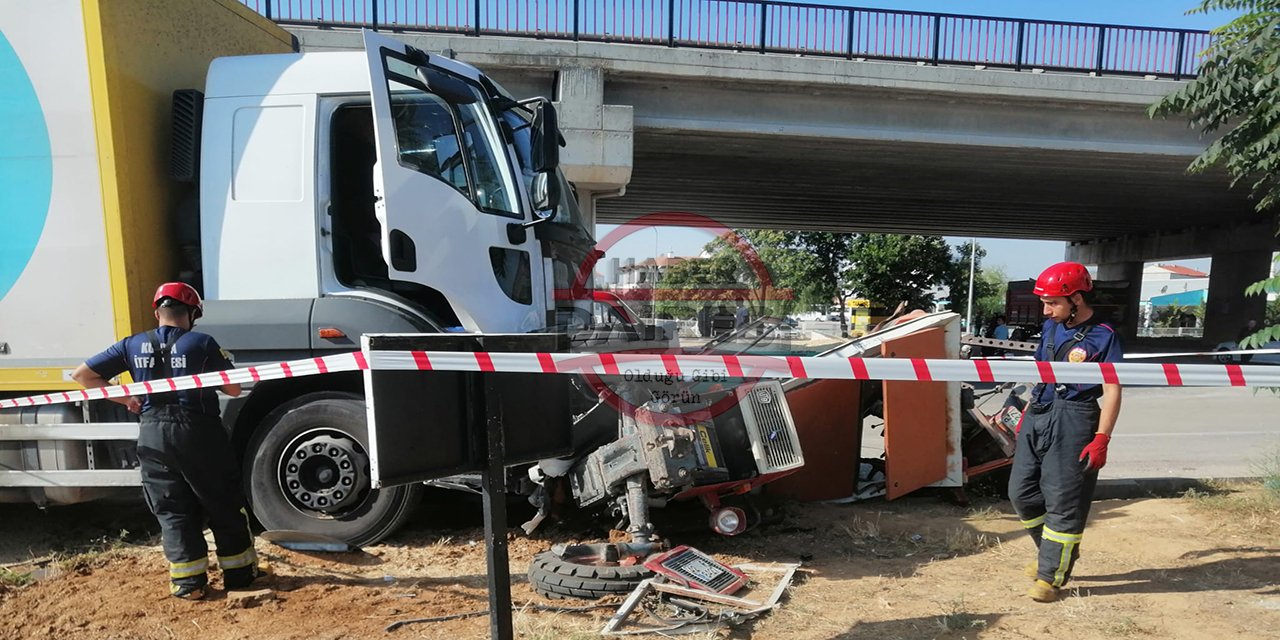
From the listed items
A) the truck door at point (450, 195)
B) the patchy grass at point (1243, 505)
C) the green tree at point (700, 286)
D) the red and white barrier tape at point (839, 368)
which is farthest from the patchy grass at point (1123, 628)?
the truck door at point (450, 195)

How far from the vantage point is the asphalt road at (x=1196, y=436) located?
6430mm

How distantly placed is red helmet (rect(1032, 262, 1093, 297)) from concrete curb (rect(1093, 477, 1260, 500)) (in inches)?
107

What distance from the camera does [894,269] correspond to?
99.7 feet

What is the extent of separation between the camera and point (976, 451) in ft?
16.7

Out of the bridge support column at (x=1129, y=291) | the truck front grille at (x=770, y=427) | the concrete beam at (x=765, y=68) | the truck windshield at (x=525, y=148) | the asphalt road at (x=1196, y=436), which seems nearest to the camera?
the truck front grille at (x=770, y=427)

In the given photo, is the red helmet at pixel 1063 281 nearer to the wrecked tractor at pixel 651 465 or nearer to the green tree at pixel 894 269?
the wrecked tractor at pixel 651 465

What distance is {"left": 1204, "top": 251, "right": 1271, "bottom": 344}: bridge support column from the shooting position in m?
24.1

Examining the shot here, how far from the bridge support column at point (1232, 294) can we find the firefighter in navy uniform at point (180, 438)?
30057 millimetres

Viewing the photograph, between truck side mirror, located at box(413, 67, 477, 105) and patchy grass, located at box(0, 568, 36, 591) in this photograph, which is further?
truck side mirror, located at box(413, 67, 477, 105)

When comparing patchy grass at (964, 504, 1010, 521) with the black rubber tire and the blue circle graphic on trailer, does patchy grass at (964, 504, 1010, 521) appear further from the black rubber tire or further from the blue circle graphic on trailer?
the blue circle graphic on trailer

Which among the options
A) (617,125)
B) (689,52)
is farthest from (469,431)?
(689,52)

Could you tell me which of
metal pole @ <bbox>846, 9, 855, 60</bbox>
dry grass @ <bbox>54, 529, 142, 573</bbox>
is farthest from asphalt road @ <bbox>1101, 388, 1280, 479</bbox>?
dry grass @ <bbox>54, 529, 142, 573</bbox>

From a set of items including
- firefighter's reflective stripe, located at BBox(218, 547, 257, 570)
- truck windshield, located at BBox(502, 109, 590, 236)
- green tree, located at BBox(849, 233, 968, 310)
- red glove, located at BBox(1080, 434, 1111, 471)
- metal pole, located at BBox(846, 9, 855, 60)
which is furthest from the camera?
green tree, located at BBox(849, 233, 968, 310)

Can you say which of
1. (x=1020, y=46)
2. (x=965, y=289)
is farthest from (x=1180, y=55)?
(x=965, y=289)
